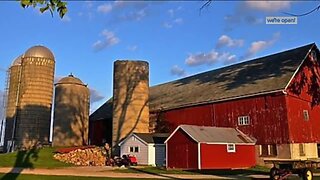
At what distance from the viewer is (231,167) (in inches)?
1219

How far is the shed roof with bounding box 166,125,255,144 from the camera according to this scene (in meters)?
30.7

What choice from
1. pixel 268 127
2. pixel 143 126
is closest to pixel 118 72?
pixel 143 126

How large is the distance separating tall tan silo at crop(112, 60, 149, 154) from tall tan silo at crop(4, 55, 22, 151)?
17.4 metres

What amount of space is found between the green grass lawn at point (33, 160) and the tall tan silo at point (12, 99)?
12.5 m

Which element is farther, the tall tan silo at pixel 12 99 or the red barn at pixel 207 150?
the tall tan silo at pixel 12 99

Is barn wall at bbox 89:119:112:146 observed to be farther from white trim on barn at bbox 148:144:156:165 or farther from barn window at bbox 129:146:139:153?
white trim on barn at bbox 148:144:156:165

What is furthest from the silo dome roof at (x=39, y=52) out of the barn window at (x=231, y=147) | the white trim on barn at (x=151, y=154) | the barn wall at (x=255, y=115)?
the barn window at (x=231, y=147)

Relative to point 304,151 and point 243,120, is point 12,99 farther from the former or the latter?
point 304,151

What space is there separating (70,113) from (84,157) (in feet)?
34.5

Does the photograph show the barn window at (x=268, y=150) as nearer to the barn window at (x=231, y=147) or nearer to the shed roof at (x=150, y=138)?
the barn window at (x=231, y=147)

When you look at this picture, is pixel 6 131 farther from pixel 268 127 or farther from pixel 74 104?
pixel 268 127

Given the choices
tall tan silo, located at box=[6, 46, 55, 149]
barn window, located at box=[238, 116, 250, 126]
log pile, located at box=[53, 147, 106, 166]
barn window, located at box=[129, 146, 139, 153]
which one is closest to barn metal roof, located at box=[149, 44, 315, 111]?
barn window, located at box=[238, 116, 250, 126]

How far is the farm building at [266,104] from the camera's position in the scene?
3272 cm

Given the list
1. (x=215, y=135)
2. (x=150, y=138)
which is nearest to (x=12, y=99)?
(x=150, y=138)
